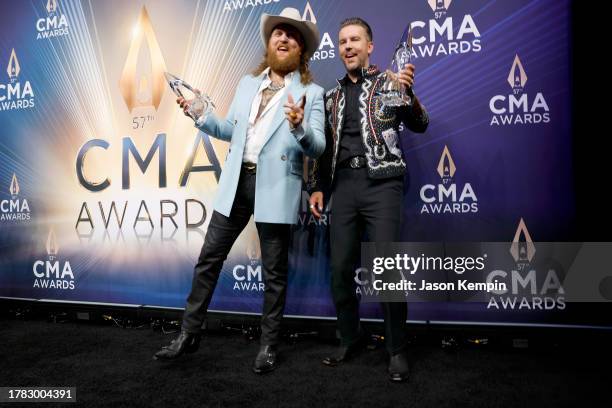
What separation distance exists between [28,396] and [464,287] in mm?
2479

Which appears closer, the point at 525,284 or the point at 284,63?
the point at 284,63

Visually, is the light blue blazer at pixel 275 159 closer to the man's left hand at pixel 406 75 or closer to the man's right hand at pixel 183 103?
the man's right hand at pixel 183 103

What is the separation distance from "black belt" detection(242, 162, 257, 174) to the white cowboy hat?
0.79 m

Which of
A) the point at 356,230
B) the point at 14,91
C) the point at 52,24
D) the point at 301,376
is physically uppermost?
the point at 52,24

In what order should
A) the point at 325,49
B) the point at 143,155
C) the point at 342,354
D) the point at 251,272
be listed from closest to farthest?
1. the point at 342,354
2. the point at 325,49
3. the point at 251,272
4. the point at 143,155

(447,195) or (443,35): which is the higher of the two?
(443,35)

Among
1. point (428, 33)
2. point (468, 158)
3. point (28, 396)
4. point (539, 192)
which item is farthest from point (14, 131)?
point (539, 192)

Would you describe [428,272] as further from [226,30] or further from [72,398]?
[226,30]

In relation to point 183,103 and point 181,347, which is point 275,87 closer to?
point 183,103

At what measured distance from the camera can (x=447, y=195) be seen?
268 cm

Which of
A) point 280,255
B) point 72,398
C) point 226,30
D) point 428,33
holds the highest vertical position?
point 226,30

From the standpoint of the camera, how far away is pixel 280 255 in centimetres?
221

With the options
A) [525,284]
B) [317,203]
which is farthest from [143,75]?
[525,284]

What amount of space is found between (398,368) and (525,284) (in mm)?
1124
